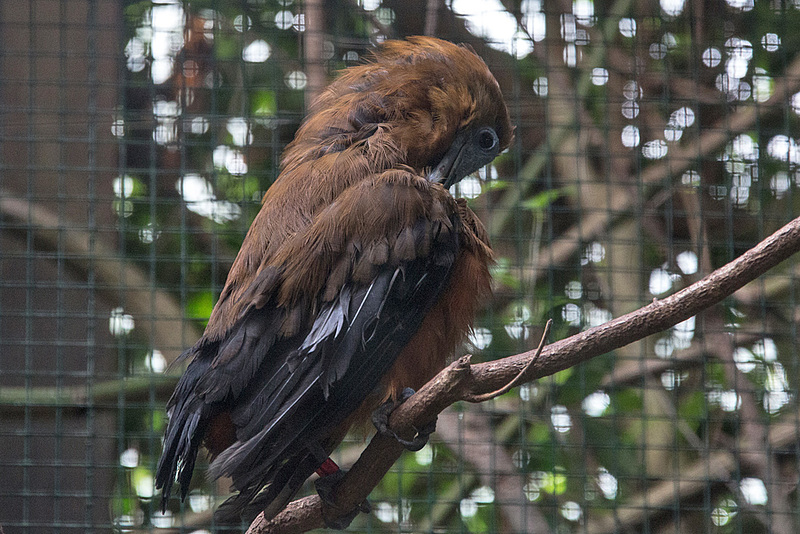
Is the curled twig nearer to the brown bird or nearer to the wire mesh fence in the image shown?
the brown bird

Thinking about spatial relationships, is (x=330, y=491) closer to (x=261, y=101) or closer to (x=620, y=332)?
(x=620, y=332)

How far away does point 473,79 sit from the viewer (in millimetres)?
2156

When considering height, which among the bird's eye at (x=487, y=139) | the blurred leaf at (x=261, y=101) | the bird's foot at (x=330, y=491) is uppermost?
the blurred leaf at (x=261, y=101)

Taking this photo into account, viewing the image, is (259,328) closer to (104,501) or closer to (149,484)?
(104,501)

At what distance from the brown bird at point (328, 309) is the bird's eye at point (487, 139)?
16 centimetres

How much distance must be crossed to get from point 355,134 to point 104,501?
1.82 m

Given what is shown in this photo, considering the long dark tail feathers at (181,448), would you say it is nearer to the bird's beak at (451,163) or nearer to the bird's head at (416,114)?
the bird's head at (416,114)

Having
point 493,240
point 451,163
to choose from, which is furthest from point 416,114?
point 493,240

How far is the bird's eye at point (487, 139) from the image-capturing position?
2.20 meters

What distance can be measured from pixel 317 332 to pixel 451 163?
2.00ft

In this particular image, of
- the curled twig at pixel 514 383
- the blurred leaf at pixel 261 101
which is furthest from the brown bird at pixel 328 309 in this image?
the blurred leaf at pixel 261 101

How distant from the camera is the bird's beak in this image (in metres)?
2.12

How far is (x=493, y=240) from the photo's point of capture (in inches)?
137

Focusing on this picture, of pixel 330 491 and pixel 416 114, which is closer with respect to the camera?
pixel 330 491
